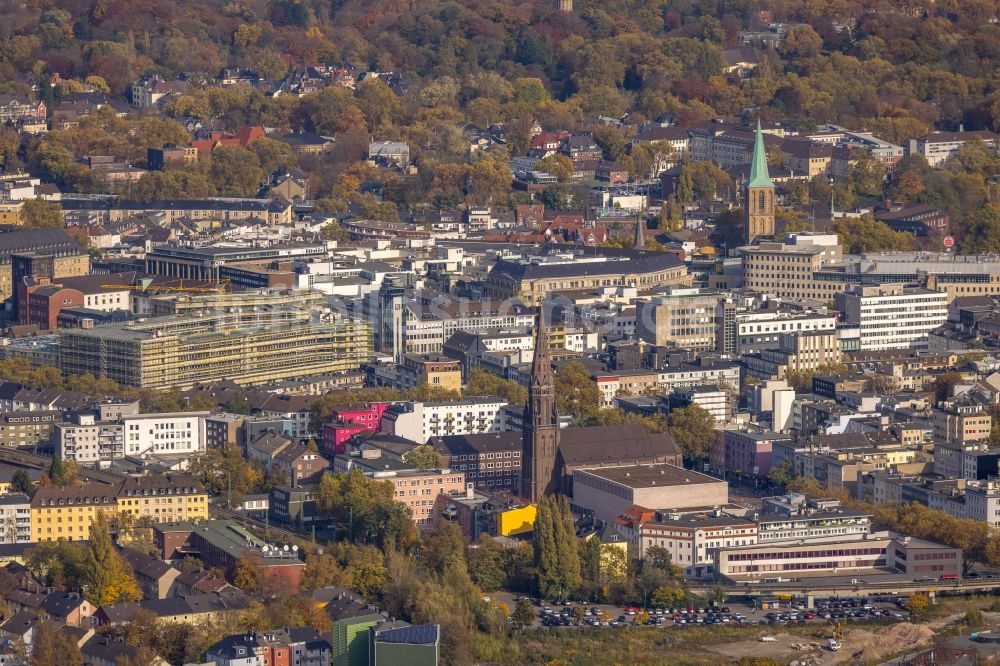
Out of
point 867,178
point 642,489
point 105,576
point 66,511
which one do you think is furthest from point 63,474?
point 867,178

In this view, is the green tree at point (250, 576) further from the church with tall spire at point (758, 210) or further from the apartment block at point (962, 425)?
the church with tall spire at point (758, 210)

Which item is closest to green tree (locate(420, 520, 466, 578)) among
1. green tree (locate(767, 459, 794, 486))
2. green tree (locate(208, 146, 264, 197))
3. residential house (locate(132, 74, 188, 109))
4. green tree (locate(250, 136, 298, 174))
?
green tree (locate(767, 459, 794, 486))

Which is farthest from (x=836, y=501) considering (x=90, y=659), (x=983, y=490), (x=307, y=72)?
(x=307, y=72)

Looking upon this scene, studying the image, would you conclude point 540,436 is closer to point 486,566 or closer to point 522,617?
point 486,566

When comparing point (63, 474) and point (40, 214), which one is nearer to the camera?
point (63, 474)

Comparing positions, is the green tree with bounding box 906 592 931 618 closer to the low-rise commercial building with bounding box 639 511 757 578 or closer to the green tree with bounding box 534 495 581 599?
the low-rise commercial building with bounding box 639 511 757 578

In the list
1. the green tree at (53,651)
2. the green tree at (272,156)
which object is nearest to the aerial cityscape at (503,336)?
the green tree at (53,651)
